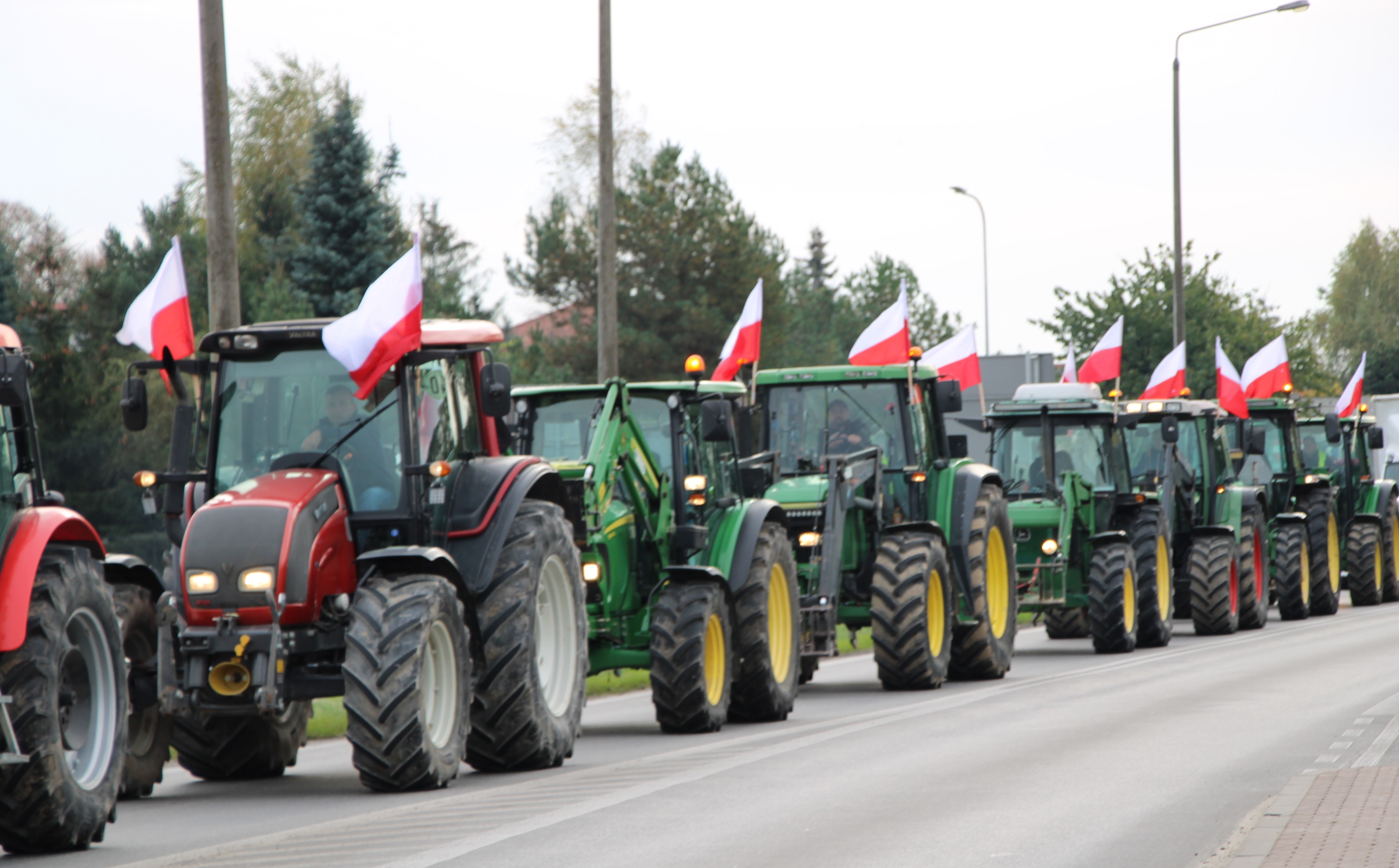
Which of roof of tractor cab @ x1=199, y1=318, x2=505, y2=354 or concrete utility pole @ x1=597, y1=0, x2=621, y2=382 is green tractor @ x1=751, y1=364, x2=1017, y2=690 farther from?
roof of tractor cab @ x1=199, y1=318, x2=505, y2=354

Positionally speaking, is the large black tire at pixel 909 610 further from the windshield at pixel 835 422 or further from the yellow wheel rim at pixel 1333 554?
the yellow wheel rim at pixel 1333 554

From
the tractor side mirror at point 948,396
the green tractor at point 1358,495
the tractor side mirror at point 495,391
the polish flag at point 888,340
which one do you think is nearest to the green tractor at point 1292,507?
the green tractor at point 1358,495

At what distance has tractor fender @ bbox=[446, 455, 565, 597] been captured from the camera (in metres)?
10.5

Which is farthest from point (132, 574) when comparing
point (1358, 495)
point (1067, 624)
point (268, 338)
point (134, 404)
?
point (1358, 495)

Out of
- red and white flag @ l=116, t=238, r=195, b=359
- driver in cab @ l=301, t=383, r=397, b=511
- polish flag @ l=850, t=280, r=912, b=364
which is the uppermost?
polish flag @ l=850, t=280, r=912, b=364

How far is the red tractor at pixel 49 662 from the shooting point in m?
7.54

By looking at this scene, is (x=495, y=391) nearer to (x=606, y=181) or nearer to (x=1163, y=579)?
(x=606, y=181)

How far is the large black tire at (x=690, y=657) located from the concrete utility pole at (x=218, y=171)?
4101 mm

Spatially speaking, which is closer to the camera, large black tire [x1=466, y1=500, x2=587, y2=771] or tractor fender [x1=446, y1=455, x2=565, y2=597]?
large black tire [x1=466, y1=500, x2=587, y2=771]

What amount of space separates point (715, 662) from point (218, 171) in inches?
214

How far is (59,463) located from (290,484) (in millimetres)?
22629

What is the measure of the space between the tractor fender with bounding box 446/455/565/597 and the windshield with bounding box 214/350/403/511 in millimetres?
541

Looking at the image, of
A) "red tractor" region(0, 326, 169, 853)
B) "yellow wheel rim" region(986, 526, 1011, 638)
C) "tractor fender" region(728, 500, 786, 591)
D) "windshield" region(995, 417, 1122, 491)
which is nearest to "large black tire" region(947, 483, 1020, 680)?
"yellow wheel rim" region(986, 526, 1011, 638)

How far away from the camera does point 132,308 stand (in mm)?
11578
